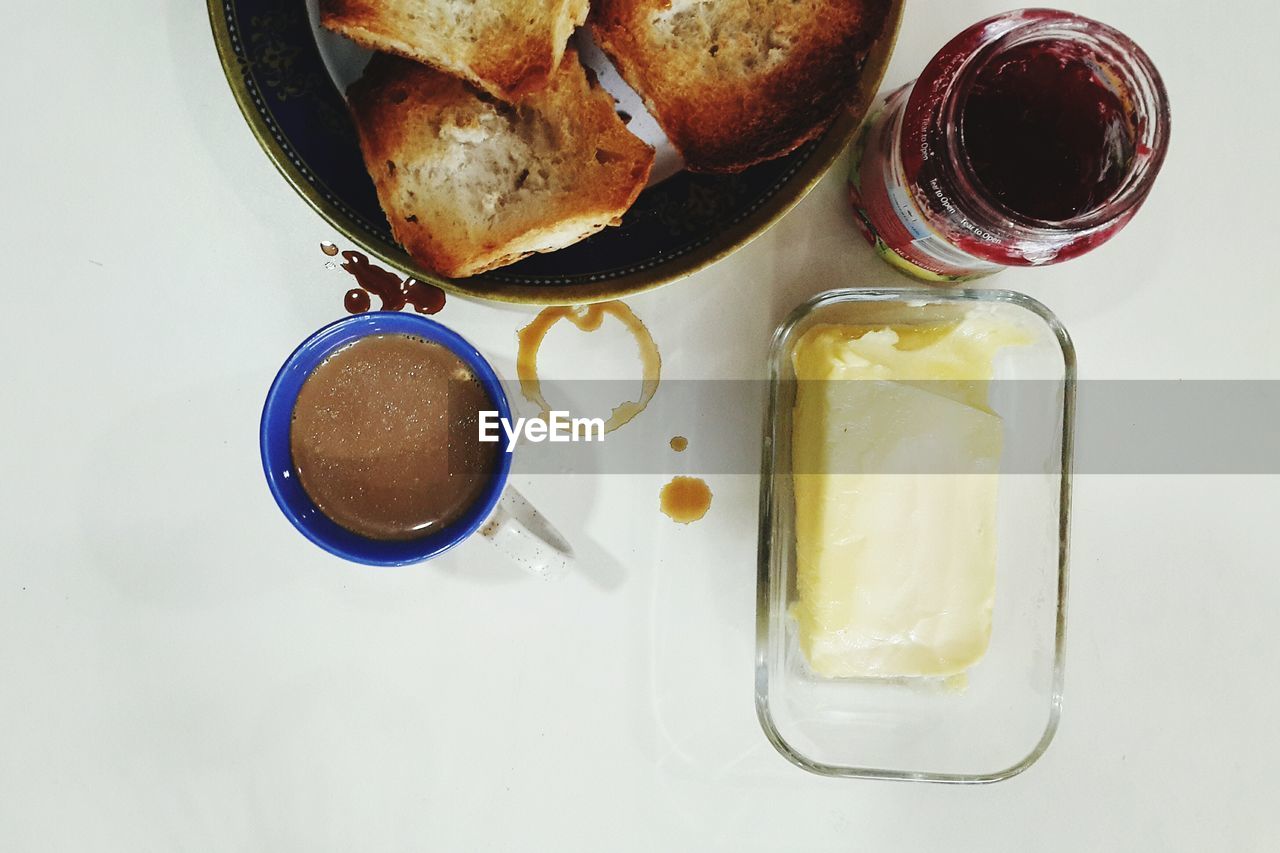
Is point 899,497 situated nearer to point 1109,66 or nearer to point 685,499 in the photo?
point 685,499

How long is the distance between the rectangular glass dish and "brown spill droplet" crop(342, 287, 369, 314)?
42cm

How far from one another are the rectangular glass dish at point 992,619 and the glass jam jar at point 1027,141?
0.16 metres

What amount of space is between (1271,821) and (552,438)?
895mm

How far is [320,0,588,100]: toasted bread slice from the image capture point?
28.4 inches

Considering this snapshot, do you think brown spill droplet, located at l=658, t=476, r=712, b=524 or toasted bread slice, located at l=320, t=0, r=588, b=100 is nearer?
toasted bread slice, located at l=320, t=0, r=588, b=100

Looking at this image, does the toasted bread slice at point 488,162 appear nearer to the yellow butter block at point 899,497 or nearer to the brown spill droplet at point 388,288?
the brown spill droplet at point 388,288

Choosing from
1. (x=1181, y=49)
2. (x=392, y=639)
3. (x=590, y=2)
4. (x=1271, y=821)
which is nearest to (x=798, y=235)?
(x=590, y=2)

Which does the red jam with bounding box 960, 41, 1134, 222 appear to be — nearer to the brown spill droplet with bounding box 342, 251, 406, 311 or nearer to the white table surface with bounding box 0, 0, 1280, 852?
the white table surface with bounding box 0, 0, 1280, 852

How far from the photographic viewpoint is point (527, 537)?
0.94m

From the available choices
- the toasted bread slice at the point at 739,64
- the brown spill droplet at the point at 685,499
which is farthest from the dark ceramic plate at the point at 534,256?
the brown spill droplet at the point at 685,499

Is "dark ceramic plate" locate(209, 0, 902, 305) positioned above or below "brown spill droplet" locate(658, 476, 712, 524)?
above

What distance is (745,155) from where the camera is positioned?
0.77 m

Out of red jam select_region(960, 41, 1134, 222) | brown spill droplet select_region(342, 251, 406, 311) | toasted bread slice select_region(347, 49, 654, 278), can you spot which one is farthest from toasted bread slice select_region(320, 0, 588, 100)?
red jam select_region(960, 41, 1134, 222)

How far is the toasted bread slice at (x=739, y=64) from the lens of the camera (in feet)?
2.45
